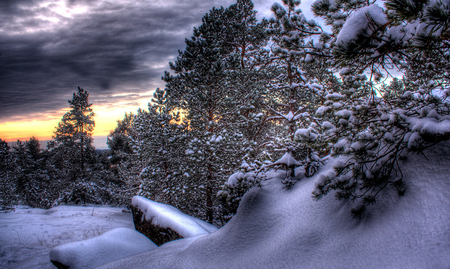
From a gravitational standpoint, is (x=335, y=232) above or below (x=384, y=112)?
below

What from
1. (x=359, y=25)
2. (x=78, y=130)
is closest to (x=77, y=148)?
(x=78, y=130)

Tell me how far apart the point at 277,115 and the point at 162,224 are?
6.88 metres

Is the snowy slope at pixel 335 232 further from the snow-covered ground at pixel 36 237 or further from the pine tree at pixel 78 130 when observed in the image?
the pine tree at pixel 78 130

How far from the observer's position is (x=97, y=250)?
14.6 ft

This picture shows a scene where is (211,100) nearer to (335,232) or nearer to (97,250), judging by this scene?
(97,250)

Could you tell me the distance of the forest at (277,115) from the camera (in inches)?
82.6

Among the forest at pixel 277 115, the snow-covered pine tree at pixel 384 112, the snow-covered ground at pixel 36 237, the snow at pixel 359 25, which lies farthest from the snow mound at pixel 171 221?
the snow at pixel 359 25

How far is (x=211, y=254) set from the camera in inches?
123

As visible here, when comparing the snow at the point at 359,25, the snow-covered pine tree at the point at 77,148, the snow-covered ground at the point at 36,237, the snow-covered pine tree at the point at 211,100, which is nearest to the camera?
the snow at the point at 359,25

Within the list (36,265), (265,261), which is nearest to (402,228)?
(265,261)

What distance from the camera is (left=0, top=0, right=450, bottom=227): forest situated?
2.10m

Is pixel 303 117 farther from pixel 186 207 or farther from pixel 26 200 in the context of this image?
pixel 26 200

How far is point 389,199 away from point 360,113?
3.43 ft

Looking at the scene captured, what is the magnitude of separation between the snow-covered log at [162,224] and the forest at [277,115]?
5.62 ft
